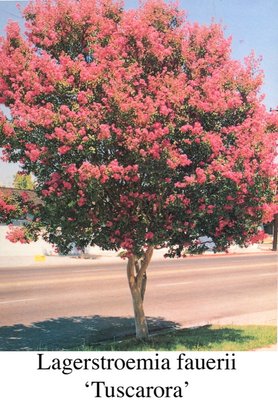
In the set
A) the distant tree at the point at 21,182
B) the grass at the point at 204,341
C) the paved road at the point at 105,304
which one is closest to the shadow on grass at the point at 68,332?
the paved road at the point at 105,304

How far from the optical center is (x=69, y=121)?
677cm

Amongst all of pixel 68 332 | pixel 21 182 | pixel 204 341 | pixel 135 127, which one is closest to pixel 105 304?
pixel 68 332

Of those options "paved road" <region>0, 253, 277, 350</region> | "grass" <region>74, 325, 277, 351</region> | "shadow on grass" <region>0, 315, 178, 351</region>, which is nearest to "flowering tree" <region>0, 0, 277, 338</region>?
"grass" <region>74, 325, 277, 351</region>

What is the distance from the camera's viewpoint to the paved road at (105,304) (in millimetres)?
11438

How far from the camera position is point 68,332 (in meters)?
11.4

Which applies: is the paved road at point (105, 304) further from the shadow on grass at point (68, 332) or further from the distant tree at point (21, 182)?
the distant tree at point (21, 182)

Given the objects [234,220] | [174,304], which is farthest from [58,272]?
[234,220]

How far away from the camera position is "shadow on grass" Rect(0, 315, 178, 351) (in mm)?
10141

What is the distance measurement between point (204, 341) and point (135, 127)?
492cm

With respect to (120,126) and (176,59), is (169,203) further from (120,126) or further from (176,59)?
Result: (176,59)

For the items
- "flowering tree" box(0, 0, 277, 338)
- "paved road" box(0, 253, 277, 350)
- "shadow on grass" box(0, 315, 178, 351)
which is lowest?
"shadow on grass" box(0, 315, 178, 351)

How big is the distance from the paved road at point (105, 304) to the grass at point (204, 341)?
130 cm

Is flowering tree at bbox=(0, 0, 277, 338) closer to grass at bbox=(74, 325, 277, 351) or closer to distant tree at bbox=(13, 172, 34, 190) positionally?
distant tree at bbox=(13, 172, 34, 190)

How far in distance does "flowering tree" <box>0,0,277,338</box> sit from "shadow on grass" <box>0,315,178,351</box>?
10.6ft
